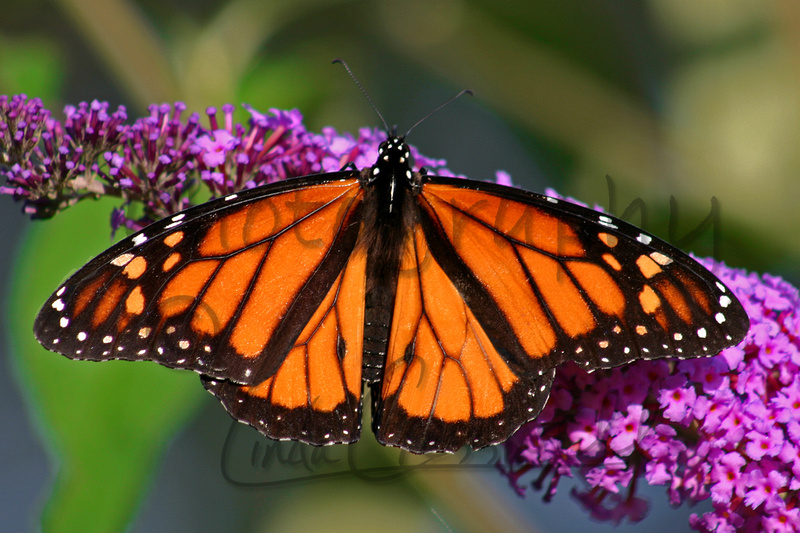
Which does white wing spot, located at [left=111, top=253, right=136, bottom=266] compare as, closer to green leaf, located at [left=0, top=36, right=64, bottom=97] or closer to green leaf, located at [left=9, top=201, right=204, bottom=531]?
green leaf, located at [left=9, top=201, right=204, bottom=531]

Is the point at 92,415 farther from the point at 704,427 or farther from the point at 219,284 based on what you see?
the point at 704,427

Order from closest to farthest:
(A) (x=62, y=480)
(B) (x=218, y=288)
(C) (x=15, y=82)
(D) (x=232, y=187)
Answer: (B) (x=218, y=288), (A) (x=62, y=480), (D) (x=232, y=187), (C) (x=15, y=82)

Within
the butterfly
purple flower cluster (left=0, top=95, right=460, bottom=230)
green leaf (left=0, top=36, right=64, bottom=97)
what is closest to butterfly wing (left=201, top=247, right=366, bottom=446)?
the butterfly

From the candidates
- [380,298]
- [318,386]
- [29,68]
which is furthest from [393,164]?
[29,68]

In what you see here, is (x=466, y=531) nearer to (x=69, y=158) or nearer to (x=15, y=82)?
(x=69, y=158)

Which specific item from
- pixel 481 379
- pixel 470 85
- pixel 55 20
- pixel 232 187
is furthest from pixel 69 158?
pixel 55 20
